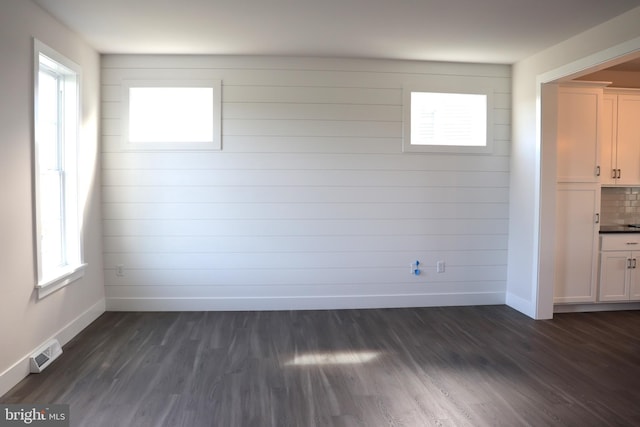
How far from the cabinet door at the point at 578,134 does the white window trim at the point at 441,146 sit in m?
0.72

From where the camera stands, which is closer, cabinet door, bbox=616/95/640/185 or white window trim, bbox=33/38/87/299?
white window trim, bbox=33/38/87/299

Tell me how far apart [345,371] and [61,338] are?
242 centimetres

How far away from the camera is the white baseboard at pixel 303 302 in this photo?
508 cm

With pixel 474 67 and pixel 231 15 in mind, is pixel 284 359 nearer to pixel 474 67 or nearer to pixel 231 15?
pixel 231 15

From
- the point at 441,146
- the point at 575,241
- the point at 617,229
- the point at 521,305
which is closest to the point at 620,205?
the point at 617,229

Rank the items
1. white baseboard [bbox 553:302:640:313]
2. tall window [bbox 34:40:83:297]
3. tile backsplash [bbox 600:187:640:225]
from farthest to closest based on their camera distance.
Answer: tile backsplash [bbox 600:187:640:225] → white baseboard [bbox 553:302:640:313] → tall window [bbox 34:40:83:297]

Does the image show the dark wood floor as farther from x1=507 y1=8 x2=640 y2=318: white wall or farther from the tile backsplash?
the tile backsplash

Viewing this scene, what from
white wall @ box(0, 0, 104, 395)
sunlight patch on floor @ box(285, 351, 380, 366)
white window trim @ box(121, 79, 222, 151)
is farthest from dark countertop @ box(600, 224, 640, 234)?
white wall @ box(0, 0, 104, 395)

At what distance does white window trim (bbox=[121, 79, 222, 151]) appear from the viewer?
4945mm

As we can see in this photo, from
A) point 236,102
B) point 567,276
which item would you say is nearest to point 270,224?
point 236,102

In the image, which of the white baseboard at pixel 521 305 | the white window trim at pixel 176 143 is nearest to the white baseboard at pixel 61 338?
the white window trim at pixel 176 143

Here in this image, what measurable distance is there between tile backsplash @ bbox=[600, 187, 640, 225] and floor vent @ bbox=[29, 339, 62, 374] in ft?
19.3

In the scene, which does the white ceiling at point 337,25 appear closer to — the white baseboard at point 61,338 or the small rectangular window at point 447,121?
the small rectangular window at point 447,121

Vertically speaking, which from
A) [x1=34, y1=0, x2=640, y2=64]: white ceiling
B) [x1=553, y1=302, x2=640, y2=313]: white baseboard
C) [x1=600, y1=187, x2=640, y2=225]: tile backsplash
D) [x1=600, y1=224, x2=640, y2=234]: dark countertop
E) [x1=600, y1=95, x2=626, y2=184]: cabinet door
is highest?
[x1=34, y1=0, x2=640, y2=64]: white ceiling
